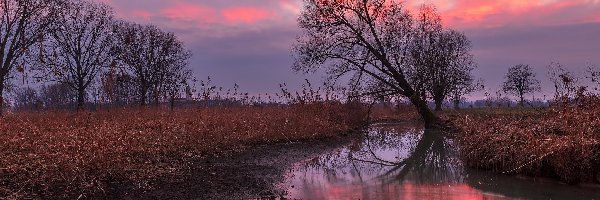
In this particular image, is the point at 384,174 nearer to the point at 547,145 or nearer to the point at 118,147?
the point at 547,145

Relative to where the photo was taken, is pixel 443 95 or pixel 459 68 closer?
pixel 443 95

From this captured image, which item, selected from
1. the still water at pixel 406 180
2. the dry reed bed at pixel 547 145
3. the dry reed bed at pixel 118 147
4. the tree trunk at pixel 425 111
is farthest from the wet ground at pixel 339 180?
the tree trunk at pixel 425 111

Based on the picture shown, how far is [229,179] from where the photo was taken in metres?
10.4

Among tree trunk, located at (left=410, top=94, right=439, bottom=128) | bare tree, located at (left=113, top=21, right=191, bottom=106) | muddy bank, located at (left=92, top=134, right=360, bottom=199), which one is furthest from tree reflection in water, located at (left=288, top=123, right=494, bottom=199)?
bare tree, located at (left=113, top=21, right=191, bottom=106)

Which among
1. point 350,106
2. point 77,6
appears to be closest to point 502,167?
point 350,106

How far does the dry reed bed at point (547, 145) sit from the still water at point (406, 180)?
31 centimetres

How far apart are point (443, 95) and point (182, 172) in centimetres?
4862

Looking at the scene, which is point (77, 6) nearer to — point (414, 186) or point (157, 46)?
point (157, 46)

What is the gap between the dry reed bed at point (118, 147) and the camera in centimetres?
812

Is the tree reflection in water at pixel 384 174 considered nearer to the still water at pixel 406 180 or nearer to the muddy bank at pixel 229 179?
the still water at pixel 406 180

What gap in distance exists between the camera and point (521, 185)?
10586 millimetres

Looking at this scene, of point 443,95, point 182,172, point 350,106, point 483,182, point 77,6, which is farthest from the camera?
point 443,95

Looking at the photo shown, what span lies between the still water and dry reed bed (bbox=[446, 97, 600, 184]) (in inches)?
12.4

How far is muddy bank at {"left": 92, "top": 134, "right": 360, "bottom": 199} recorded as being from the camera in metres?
8.64
